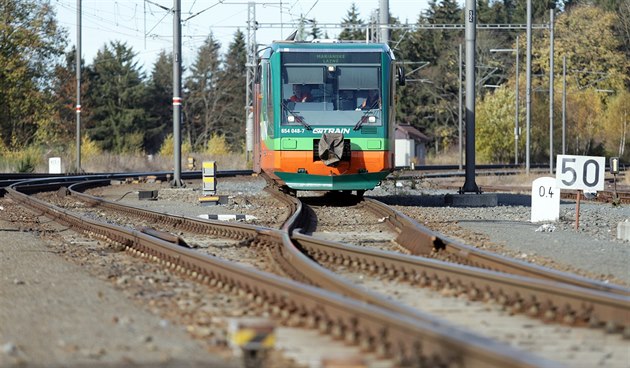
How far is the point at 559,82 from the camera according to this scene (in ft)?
268

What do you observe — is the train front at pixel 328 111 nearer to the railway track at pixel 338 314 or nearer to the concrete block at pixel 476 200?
the concrete block at pixel 476 200

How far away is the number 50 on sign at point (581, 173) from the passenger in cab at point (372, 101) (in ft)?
19.7

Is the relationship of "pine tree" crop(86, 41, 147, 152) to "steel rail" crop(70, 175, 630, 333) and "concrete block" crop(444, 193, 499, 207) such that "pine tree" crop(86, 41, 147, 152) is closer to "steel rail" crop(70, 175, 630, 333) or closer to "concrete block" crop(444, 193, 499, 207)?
"concrete block" crop(444, 193, 499, 207)

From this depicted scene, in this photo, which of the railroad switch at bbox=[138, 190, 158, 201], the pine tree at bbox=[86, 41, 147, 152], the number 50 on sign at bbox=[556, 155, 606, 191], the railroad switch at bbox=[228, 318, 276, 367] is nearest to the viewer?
the railroad switch at bbox=[228, 318, 276, 367]

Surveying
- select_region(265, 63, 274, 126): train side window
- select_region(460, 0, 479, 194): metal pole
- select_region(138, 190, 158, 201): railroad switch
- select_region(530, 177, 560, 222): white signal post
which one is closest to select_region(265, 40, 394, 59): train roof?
select_region(265, 63, 274, 126): train side window

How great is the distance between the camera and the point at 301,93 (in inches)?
886

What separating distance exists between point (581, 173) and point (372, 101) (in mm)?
6295

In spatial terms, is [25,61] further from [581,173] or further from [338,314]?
[338,314]

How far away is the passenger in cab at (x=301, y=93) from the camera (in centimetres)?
2242

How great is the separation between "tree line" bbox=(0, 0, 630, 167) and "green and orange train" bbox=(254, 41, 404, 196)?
3283 centimetres

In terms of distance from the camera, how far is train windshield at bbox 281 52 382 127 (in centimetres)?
2238

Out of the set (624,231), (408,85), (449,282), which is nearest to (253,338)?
(449,282)

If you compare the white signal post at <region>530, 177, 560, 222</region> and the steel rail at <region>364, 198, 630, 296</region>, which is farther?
the white signal post at <region>530, 177, 560, 222</region>

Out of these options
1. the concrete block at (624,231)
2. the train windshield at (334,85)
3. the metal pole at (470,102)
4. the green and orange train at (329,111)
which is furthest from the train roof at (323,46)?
the concrete block at (624,231)
